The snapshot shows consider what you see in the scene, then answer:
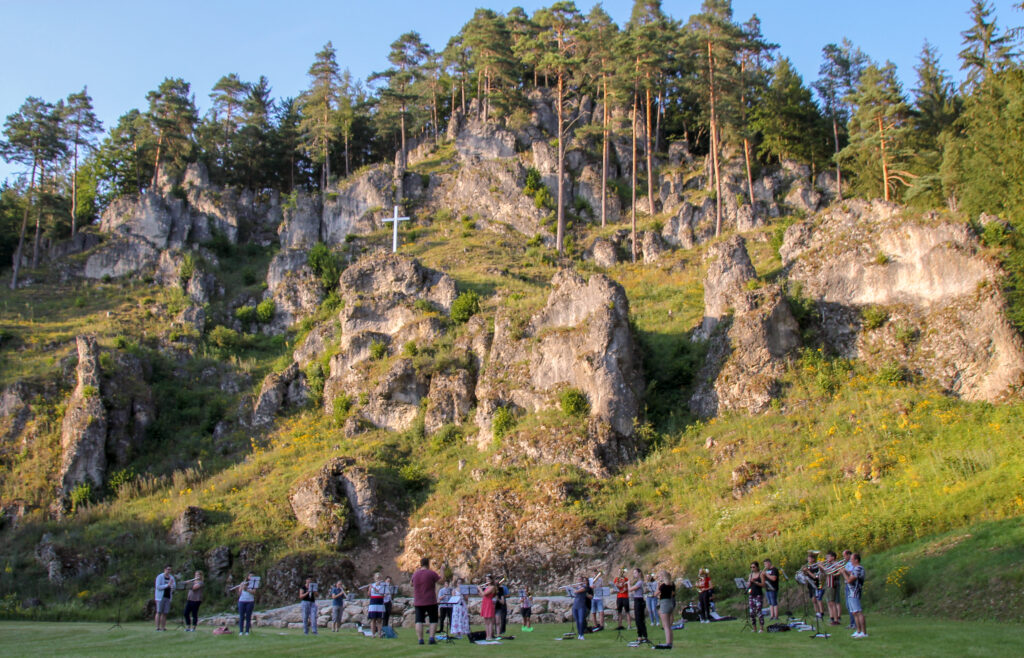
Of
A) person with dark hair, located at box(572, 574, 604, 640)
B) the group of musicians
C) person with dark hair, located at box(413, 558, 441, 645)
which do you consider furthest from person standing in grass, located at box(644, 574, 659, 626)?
person with dark hair, located at box(413, 558, 441, 645)

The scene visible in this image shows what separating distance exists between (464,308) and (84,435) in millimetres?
20544

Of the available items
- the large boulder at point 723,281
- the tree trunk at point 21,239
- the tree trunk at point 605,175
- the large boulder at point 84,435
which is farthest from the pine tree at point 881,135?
the tree trunk at point 21,239

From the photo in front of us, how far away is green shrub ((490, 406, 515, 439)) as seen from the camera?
100 feet

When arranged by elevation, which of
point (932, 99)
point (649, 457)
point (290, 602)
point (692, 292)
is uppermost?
point (932, 99)

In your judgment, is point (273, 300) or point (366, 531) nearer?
point (366, 531)

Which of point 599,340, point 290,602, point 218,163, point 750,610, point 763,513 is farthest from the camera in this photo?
point 218,163

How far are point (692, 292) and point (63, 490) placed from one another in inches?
1391

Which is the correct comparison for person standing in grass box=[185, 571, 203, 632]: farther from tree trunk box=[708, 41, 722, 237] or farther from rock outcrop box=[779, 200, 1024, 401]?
tree trunk box=[708, 41, 722, 237]

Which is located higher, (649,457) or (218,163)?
(218,163)

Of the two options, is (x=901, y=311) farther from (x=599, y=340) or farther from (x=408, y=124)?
(x=408, y=124)

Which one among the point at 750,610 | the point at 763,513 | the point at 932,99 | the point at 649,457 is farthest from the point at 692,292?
the point at 932,99

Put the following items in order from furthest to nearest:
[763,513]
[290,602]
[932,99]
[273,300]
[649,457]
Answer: [932,99] < [273,300] < [649,457] < [290,602] < [763,513]

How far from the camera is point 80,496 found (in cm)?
3316

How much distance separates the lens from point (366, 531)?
1128 inches
